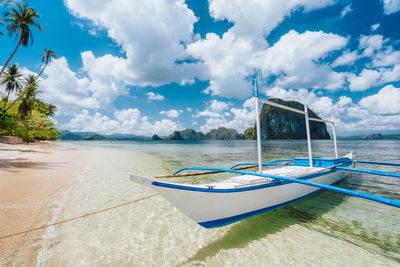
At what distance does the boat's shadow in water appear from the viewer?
3.66m

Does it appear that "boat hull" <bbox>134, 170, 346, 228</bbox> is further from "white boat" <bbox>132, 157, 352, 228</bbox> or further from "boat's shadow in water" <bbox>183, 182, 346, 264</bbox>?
"boat's shadow in water" <bbox>183, 182, 346, 264</bbox>

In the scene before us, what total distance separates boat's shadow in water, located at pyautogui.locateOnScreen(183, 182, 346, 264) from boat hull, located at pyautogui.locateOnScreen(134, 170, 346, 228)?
378 millimetres

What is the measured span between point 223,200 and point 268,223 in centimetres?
205

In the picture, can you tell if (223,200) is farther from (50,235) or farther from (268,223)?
(50,235)

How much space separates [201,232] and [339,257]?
3171 mm

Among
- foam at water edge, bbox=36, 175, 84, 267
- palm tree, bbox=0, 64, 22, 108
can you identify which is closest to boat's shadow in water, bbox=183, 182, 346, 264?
foam at water edge, bbox=36, 175, 84, 267

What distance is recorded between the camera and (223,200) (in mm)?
3846

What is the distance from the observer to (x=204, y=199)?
3568 mm

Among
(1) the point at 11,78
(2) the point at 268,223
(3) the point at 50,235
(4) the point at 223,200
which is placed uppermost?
(1) the point at 11,78

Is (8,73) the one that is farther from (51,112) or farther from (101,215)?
(101,215)

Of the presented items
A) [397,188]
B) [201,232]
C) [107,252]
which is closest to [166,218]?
[201,232]

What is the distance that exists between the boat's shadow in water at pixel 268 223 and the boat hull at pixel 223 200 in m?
0.38

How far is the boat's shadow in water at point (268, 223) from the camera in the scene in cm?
366

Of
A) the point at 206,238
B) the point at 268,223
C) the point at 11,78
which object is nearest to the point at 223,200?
the point at 206,238
